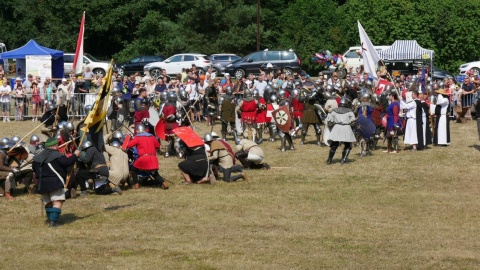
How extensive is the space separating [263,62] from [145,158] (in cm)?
2559


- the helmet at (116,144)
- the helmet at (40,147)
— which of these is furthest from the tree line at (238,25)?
the helmet at (40,147)

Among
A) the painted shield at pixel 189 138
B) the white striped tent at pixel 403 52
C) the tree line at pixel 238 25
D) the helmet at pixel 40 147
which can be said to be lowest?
the helmet at pixel 40 147

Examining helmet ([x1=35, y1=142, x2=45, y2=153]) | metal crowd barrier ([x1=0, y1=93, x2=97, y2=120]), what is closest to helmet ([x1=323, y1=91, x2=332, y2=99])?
helmet ([x1=35, y1=142, x2=45, y2=153])

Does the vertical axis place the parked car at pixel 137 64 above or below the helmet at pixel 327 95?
above

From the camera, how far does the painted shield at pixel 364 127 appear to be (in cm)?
2264

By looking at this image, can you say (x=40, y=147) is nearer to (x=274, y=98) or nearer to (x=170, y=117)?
(x=170, y=117)

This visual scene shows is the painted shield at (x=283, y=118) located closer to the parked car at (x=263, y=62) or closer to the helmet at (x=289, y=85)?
the helmet at (x=289, y=85)

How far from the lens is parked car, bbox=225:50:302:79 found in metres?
43.9

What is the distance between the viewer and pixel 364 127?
22641 millimetres

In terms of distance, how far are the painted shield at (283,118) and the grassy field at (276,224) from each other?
208 centimetres

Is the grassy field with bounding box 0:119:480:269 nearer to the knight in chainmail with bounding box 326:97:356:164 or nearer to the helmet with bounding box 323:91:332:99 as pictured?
the knight in chainmail with bounding box 326:97:356:164

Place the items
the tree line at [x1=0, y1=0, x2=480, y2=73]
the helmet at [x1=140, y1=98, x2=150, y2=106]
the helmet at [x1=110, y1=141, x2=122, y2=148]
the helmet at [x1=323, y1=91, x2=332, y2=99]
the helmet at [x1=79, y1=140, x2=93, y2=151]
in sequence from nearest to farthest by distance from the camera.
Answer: the helmet at [x1=79, y1=140, x2=93, y2=151] → the helmet at [x1=110, y1=141, x2=122, y2=148] → the helmet at [x1=140, y1=98, x2=150, y2=106] → the helmet at [x1=323, y1=91, x2=332, y2=99] → the tree line at [x1=0, y1=0, x2=480, y2=73]

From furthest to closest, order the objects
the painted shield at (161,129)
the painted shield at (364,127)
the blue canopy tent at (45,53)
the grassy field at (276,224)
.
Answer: the blue canopy tent at (45,53) < the painted shield at (161,129) < the painted shield at (364,127) < the grassy field at (276,224)

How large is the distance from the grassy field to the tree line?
28.7 meters
